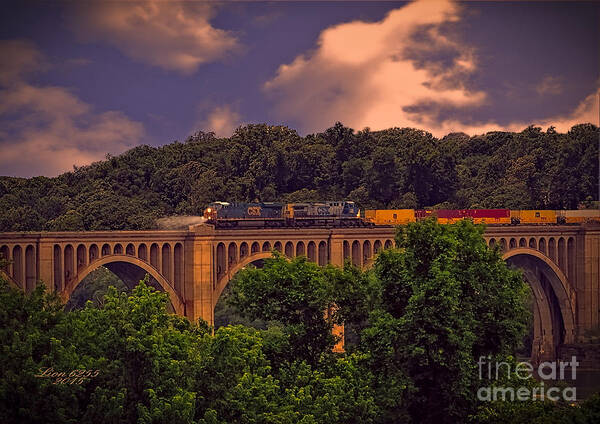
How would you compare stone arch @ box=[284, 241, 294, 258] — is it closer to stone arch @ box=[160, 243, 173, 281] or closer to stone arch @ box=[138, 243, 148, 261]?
stone arch @ box=[160, 243, 173, 281]

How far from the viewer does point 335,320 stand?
35375 millimetres

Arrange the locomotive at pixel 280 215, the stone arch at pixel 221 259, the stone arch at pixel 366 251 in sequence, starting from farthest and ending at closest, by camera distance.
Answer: the locomotive at pixel 280 215, the stone arch at pixel 366 251, the stone arch at pixel 221 259

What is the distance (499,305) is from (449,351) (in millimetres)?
3040

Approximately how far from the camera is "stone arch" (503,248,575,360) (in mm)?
74375

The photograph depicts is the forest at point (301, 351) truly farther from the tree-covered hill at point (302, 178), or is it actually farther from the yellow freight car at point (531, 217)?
the tree-covered hill at point (302, 178)

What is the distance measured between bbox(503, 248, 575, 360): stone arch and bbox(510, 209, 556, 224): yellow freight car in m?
4.38

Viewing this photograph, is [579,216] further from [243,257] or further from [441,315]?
[441,315]

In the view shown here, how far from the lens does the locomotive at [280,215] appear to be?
6844 cm

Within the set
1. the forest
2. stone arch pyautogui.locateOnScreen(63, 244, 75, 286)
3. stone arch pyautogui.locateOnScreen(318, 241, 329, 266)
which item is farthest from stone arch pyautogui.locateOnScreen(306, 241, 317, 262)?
the forest

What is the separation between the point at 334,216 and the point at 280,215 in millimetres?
4870

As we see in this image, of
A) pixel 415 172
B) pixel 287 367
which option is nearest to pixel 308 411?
pixel 287 367

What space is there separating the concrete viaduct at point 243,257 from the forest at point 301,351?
62.0ft

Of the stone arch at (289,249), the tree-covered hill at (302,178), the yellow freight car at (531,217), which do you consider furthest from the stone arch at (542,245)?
the stone arch at (289,249)

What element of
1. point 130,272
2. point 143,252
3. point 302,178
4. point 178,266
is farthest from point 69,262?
point 302,178
